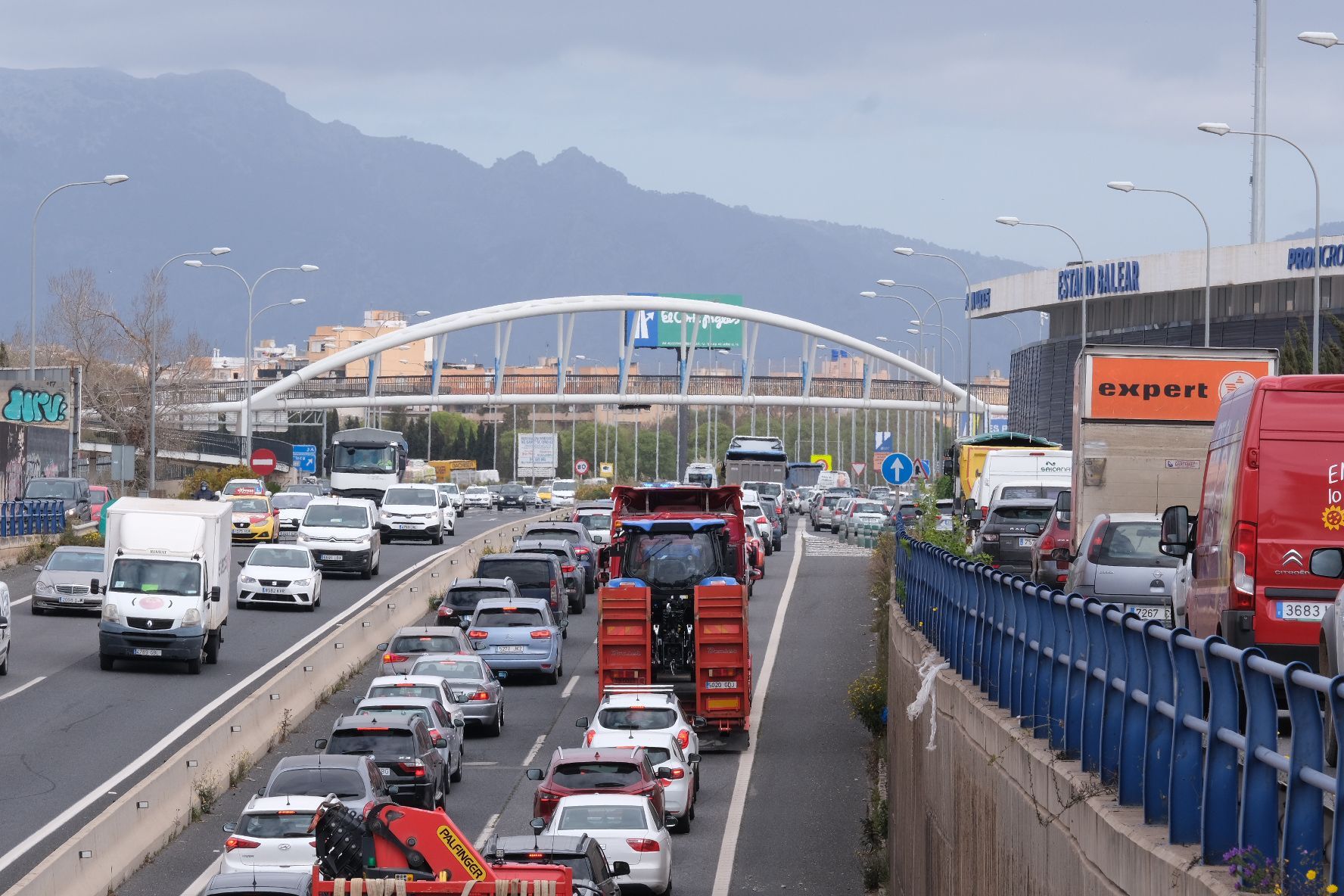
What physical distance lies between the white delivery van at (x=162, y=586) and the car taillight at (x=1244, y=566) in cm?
2270

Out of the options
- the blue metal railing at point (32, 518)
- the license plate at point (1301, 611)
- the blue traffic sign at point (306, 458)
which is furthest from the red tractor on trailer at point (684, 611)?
the blue traffic sign at point (306, 458)

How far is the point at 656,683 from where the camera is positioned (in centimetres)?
2911

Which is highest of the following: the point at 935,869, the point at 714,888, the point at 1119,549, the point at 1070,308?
the point at 1070,308

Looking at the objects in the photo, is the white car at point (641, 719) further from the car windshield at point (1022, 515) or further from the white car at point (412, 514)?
the white car at point (412, 514)

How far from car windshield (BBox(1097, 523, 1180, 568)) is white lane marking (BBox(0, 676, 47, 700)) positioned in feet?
56.5

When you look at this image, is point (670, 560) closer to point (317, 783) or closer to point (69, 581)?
point (317, 783)

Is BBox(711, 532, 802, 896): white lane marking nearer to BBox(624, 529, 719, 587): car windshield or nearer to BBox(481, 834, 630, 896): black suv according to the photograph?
BBox(624, 529, 719, 587): car windshield

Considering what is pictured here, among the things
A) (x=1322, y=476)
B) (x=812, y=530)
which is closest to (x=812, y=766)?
(x=1322, y=476)

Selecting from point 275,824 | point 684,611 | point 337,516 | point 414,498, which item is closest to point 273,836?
point 275,824

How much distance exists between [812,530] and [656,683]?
A: 1964 inches

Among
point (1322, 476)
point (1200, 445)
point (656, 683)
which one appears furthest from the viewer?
point (656, 683)

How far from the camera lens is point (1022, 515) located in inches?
1289

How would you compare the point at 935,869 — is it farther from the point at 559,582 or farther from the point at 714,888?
the point at 559,582

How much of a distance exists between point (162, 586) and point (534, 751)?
7.38m
